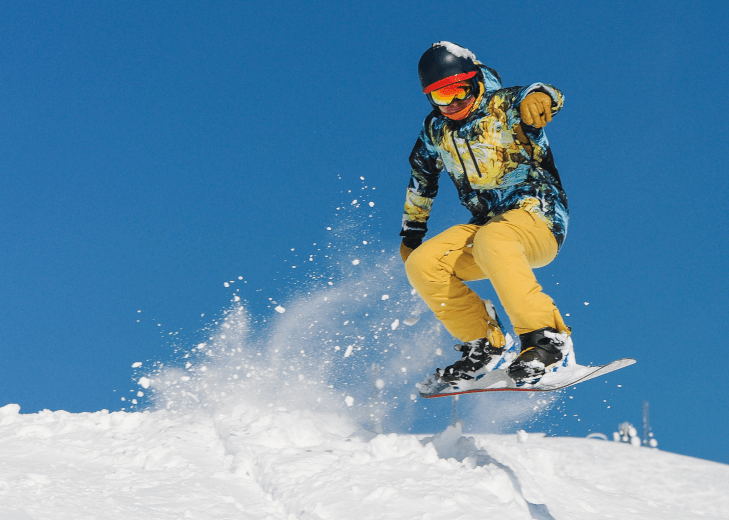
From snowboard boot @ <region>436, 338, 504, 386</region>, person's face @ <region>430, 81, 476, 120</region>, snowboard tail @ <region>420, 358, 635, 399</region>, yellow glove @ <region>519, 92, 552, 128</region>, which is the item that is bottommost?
snowboard tail @ <region>420, 358, 635, 399</region>

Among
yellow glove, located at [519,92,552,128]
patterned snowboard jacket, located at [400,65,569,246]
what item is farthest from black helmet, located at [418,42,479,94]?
yellow glove, located at [519,92,552,128]

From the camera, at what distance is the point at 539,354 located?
141 inches

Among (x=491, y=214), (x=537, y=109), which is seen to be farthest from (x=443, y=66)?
(x=491, y=214)

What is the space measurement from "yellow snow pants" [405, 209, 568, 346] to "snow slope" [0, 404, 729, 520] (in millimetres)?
880

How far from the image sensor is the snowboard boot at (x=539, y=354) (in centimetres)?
358

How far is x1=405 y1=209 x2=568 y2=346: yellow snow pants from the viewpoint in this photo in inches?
144

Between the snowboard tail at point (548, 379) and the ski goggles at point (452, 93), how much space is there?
1.88m

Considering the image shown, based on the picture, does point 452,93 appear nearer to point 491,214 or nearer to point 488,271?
point 491,214

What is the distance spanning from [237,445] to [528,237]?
2.36 m

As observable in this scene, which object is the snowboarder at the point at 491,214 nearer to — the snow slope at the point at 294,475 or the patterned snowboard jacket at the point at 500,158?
the patterned snowboard jacket at the point at 500,158

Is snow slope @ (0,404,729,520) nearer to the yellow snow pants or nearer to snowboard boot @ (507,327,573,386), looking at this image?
snowboard boot @ (507,327,573,386)

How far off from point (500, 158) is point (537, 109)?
0.49m

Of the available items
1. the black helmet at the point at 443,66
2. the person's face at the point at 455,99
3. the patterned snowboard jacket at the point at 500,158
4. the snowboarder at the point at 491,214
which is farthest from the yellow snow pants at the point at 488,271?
the black helmet at the point at 443,66

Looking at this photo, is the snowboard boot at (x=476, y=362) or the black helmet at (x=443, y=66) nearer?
the black helmet at (x=443, y=66)
